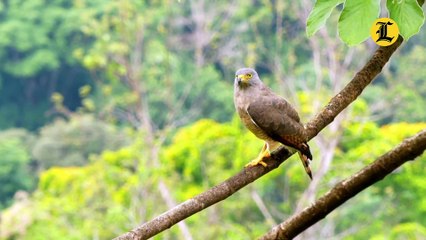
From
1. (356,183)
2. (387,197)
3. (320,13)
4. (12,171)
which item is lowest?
(356,183)

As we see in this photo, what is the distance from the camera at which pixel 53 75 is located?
23750mm

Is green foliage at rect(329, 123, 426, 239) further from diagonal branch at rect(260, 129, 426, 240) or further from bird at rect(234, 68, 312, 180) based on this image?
diagonal branch at rect(260, 129, 426, 240)

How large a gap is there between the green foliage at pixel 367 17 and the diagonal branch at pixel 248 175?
34 centimetres

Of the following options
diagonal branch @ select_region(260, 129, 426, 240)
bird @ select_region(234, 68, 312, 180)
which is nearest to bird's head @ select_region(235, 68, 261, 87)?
bird @ select_region(234, 68, 312, 180)

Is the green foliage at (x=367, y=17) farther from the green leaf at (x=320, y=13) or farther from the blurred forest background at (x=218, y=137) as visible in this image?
the blurred forest background at (x=218, y=137)

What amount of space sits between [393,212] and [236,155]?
9.16 feet

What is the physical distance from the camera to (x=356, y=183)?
1.17 m

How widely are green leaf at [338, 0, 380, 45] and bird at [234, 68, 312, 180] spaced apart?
2.58ft

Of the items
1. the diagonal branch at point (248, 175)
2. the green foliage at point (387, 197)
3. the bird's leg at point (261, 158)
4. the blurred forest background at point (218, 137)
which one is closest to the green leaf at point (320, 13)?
the diagonal branch at point (248, 175)

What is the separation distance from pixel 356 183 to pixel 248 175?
304mm

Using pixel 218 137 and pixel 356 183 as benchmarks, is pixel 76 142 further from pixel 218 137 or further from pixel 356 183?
pixel 356 183

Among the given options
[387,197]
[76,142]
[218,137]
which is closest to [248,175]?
[218,137]

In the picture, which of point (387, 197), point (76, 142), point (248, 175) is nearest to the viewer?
point (248, 175)

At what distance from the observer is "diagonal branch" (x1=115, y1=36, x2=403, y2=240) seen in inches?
51.4
